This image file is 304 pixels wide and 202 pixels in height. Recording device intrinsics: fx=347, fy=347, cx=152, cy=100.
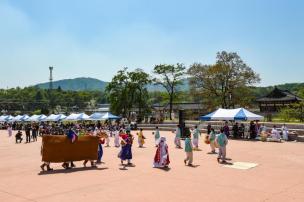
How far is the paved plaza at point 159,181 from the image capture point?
10062 mm

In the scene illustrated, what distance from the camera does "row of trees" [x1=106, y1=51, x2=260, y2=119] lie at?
43.8 meters

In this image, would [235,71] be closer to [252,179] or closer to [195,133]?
[195,133]

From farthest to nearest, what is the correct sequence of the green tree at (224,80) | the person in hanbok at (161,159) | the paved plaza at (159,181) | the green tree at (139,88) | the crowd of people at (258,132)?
the green tree at (139,88)
the green tree at (224,80)
the crowd of people at (258,132)
the person in hanbok at (161,159)
the paved plaza at (159,181)

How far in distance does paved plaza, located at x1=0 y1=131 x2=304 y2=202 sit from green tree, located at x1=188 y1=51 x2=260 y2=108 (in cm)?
2658

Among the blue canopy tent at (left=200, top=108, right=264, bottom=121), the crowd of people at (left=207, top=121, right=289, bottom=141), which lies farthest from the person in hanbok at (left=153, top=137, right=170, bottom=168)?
the blue canopy tent at (left=200, top=108, right=264, bottom=121)

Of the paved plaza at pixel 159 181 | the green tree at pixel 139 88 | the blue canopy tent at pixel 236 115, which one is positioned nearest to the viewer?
the paved plaza at pixel 159 181

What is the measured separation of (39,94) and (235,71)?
113269mm

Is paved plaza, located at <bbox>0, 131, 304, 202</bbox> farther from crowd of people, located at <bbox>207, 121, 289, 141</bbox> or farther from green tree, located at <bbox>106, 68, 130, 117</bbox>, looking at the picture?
green tree, located at <bbox>106, 68, 130, 117</bbox>

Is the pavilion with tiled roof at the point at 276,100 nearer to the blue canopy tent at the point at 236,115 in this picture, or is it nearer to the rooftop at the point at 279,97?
the rooftop at the point at 279,97

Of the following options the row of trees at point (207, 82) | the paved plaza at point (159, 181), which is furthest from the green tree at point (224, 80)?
the paved plaza at point (159, 181)

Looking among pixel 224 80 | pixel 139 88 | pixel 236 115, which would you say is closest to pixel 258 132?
pixel 236 115

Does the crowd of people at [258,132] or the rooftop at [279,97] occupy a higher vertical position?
the rooftop at [279,97]

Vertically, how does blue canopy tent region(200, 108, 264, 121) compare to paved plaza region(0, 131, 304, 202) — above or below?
above

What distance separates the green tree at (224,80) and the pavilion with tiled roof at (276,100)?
13.0 metres
